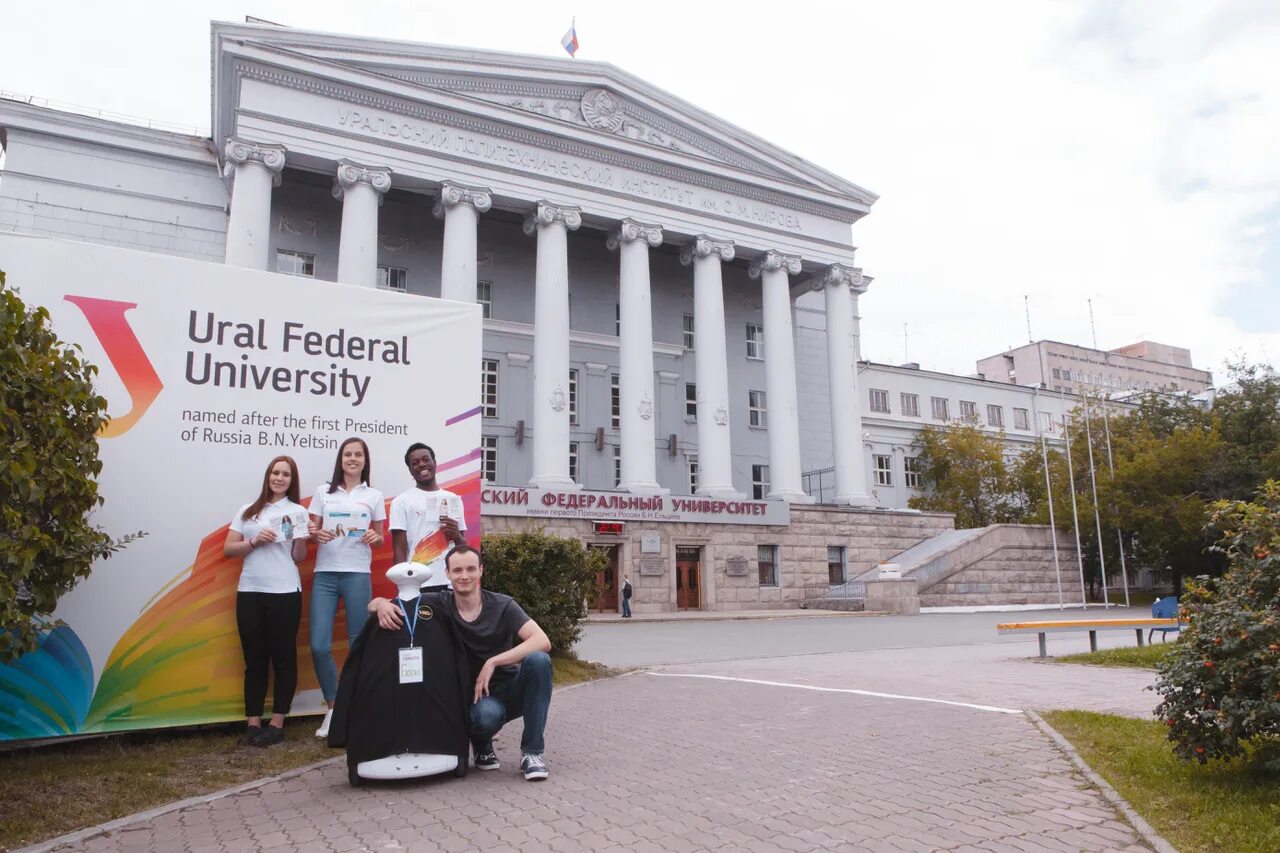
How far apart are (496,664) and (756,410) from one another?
36.3m

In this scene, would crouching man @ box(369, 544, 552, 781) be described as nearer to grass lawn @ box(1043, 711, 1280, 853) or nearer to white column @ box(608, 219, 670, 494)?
grass lawn @ box(1043, 711, 1280, 853)

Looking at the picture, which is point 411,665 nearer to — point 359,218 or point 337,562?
point 337,562

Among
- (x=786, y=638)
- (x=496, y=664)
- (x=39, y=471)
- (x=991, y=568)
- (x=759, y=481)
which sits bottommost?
(x=786, y=638)

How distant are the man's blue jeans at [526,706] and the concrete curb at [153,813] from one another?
124 cm

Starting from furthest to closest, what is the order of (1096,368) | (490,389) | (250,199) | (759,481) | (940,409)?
(1096,368) < (940,409) < (759,481) < (490,389) < (250,199)

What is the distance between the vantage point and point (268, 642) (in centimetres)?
664

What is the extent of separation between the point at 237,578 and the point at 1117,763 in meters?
6.57

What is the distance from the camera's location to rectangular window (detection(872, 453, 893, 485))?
53.3m

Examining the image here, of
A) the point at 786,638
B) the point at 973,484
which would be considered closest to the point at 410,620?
the point at 786,638

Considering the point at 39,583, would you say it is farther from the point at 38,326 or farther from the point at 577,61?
the point at 577,61

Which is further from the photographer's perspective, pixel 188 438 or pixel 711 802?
pixel 188 438

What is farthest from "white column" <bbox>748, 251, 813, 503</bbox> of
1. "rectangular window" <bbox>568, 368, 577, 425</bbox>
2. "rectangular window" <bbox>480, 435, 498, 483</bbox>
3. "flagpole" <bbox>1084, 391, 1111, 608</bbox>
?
"flagpole" <bbox>1084, 391, 1111, 608</bbox>

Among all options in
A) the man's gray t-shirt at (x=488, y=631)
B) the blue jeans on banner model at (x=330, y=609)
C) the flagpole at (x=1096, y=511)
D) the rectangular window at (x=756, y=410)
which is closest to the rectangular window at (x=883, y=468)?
the flagpole at (x=1096, y=511)

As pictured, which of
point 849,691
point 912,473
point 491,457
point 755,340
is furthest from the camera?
point 912,473
